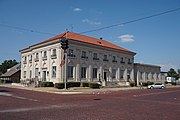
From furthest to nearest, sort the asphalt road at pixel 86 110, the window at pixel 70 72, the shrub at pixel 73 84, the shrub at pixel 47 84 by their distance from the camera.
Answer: the window at pixel 70 72 → the shrub at pixel 47 84 → the shrub at pixel 73 84 → the asphalt road at pixel 86 110

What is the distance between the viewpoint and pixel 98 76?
158 feet

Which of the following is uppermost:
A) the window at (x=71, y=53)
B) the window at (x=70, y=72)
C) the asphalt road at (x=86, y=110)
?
the window at (x=71, y=53)

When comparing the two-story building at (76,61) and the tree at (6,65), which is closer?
the two-story building at (76,61)

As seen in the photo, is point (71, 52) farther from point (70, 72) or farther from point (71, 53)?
point (70, 72)

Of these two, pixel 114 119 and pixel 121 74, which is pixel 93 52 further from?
pixel 114 119

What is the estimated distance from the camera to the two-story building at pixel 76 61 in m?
41.6

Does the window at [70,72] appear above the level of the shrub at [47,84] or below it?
above

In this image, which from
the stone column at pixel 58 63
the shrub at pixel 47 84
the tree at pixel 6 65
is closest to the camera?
the shrub at pixel 47 84

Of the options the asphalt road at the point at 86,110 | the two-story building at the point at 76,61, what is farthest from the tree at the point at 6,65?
the asphalt road at the point at 86,110

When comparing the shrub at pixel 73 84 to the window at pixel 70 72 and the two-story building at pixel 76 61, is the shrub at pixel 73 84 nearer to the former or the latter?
the two-story building at pixel 76 61

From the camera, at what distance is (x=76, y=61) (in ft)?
140

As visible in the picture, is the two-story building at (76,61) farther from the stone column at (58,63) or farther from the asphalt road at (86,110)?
the asphalt road at (86,110)

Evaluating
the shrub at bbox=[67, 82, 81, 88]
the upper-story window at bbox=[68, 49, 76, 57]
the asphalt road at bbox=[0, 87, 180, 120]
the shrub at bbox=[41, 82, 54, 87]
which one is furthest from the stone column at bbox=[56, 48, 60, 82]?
the asphalt road at bbox=[0, 87, 180, 120]

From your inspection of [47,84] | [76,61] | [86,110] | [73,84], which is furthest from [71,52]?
[86,110]
